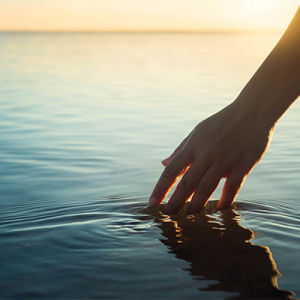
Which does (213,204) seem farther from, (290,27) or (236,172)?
(290,27)

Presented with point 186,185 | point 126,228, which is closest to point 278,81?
point 186,185

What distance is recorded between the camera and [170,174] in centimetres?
189

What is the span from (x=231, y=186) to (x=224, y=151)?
0.63 feet

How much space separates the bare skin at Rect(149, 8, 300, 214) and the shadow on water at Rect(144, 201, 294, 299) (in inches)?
10.6

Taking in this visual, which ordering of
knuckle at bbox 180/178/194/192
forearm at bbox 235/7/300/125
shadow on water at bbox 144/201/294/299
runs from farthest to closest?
knuckle at bbox 180/178/194/192 → forearm at bbox 235/7/300/125 → shadow on water at bbox 144/201/294/299

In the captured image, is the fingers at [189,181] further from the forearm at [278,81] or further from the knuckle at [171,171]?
the forearm at [278,81]

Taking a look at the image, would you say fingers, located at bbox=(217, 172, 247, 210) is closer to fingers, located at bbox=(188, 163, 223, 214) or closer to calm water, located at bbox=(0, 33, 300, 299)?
fingers, located at bbox=(188, 163, 223, 214)

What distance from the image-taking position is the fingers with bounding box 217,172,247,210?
5.80 feet

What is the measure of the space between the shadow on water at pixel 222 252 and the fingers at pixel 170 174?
25cm

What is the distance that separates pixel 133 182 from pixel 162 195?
1.42 meters

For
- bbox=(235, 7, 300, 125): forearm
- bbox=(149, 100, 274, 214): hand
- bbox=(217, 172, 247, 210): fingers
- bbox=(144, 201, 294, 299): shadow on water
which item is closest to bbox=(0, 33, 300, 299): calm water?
bbox=(144, 201, 294, 299): shadow on water

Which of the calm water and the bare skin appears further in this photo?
the bare skin

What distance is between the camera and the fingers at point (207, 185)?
1764mm

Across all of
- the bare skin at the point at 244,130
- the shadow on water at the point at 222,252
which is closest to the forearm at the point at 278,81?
the bare skin at the point at 244,130
